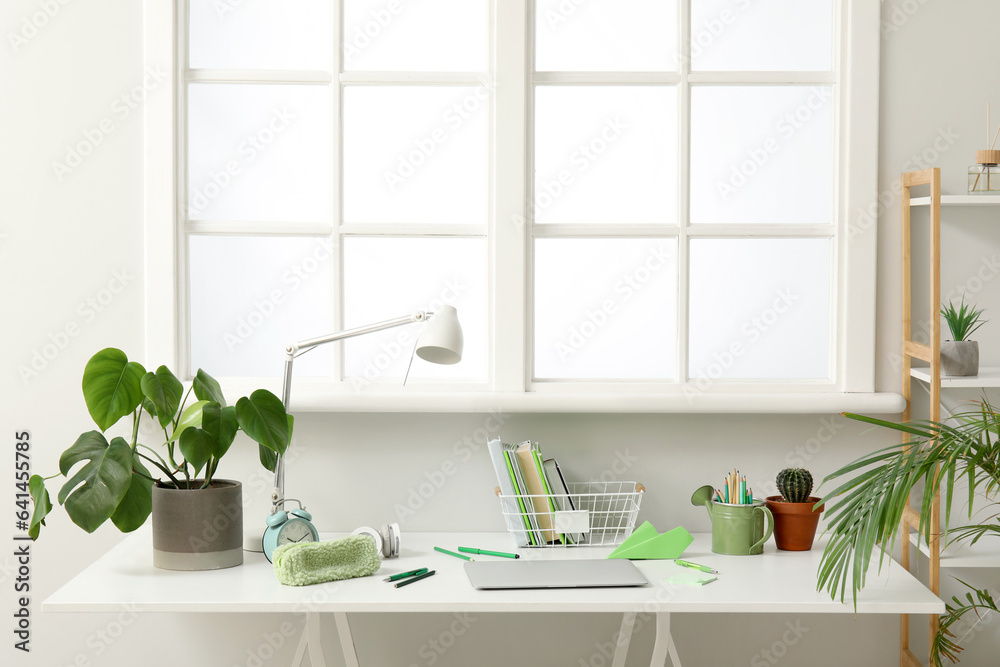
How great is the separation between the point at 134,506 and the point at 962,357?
81.2 inches

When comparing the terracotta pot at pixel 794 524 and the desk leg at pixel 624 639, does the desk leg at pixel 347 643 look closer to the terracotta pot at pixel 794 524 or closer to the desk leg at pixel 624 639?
the desk leg at pixel 624 639

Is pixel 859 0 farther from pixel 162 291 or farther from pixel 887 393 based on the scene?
pixel 162 291

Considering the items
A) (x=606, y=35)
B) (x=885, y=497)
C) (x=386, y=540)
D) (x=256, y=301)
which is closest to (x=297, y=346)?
(x=256, y=301)

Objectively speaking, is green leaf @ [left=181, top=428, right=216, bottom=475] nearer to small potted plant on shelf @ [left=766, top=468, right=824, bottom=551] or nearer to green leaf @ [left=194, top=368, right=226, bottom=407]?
green leaf @ [left=194, top=368, right=226, bottom=407]

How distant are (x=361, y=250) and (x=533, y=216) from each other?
502 millimetres

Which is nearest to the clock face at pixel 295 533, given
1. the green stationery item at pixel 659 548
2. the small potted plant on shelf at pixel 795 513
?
the green stationery item at pixel 659 548

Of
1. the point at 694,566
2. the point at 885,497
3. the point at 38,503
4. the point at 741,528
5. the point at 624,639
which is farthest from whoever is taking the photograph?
the point at 624,639

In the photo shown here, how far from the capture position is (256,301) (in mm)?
2432

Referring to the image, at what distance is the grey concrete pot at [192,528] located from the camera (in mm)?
1910

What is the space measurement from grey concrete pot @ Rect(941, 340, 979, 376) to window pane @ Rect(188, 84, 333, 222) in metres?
1.70

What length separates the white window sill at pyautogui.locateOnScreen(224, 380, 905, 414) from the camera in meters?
2.28

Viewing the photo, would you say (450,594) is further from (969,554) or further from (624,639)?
(969,554)

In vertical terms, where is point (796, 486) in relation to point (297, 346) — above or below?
below

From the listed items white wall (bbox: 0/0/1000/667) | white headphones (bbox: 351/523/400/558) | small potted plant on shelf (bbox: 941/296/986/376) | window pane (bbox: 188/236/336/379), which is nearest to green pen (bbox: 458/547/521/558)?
white headphones (bbox: 351/523/400/558)
